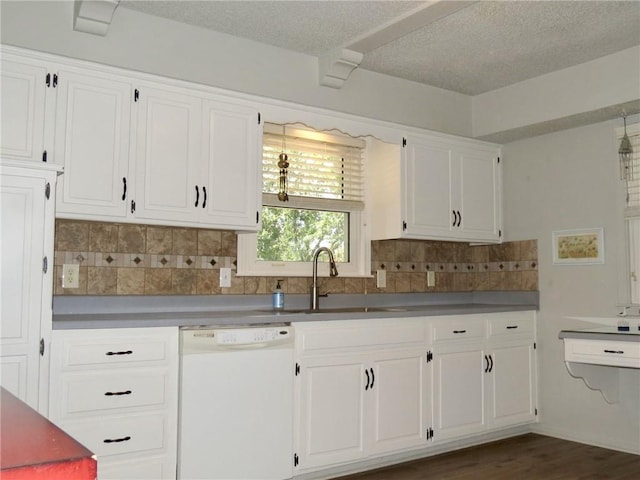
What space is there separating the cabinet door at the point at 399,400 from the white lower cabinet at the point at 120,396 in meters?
1.22

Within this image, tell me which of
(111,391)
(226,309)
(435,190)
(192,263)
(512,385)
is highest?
(435,190)

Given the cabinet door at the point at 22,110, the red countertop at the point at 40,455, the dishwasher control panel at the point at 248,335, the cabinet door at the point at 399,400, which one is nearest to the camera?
the red countertop at the point at 40,455

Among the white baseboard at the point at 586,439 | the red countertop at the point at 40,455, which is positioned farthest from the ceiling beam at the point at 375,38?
the white baseboard at the point at 586,439

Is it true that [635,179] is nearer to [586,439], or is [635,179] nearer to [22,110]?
[586,439]

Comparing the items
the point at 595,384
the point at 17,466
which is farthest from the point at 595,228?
the point at 17,466

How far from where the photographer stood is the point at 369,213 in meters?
4.40

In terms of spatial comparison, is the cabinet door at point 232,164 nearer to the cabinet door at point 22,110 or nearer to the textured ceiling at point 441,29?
the textured ceiling at point 441,29

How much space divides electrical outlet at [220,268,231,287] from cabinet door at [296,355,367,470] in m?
0.78

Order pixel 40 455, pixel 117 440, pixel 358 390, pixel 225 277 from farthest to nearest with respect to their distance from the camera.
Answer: pixel 225 277 → pixel 358 390 → pixel 117 440 → pixel 40 455

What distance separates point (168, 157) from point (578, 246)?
287 centimetres

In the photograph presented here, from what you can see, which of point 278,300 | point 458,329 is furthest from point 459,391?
point 278,300

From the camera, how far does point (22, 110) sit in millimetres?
2801

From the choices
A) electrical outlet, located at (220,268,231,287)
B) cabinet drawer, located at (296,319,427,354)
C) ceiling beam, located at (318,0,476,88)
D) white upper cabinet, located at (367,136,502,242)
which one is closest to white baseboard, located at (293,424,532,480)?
cabinet drawer, located at (296,319,427,354)

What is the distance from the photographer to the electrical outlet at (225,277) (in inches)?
145
